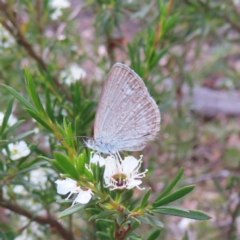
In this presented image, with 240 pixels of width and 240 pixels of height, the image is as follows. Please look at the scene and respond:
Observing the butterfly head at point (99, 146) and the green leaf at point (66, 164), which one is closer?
the green leaf at point (66, 164)

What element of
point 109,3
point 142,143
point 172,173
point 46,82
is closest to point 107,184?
point 142,143

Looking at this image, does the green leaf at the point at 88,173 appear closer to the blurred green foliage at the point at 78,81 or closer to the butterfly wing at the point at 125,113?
the blurred green foliage at the point at 78,81

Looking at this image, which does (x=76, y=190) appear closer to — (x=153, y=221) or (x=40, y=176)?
(x=153, y=221)

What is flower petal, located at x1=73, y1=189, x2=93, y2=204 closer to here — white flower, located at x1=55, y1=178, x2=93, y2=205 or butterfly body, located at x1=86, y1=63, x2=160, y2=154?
white flower, located at x1=55, y1=178, x2=93, y2=205

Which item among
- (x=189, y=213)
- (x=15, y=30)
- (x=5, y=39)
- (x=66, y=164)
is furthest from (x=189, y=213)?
(x=5, y=39)

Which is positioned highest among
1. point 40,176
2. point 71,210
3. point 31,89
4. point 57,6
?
point 31,89

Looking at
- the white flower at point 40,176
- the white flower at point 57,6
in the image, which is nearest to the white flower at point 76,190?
the white flower at point 40,176
